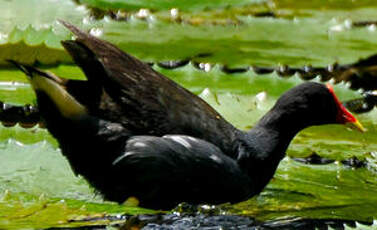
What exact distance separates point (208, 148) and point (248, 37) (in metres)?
1.62

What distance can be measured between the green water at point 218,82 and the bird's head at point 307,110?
7 centimetres

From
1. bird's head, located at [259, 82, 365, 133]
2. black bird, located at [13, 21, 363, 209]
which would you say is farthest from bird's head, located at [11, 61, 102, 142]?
bird's head, located at [259, 82, 365, 133]

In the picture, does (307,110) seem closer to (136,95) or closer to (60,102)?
(136,95)

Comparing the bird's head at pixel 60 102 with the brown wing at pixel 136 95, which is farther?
the brown wing at pixel 136 95

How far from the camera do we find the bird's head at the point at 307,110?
3.83 meters

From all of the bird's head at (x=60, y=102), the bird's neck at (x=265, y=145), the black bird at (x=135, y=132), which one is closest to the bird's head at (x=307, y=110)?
the bird's neck at (x=265, y=145)

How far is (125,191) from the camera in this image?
3512 mm

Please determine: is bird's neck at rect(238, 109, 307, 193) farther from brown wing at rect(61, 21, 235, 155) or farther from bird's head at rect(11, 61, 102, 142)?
bird's head at rect(11, 61, 102, 142)

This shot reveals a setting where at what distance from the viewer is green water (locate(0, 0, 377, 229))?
10.8 ft

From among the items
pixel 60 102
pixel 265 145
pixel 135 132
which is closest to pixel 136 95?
pixel 135 132

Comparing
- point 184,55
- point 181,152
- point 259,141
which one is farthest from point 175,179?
point 184,55

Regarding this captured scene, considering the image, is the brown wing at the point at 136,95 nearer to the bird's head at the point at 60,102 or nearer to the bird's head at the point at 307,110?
the bird's head at the point at 60,102

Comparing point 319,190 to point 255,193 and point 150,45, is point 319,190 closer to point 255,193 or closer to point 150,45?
point 255,193

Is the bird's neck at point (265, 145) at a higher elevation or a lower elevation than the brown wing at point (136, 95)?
lower
